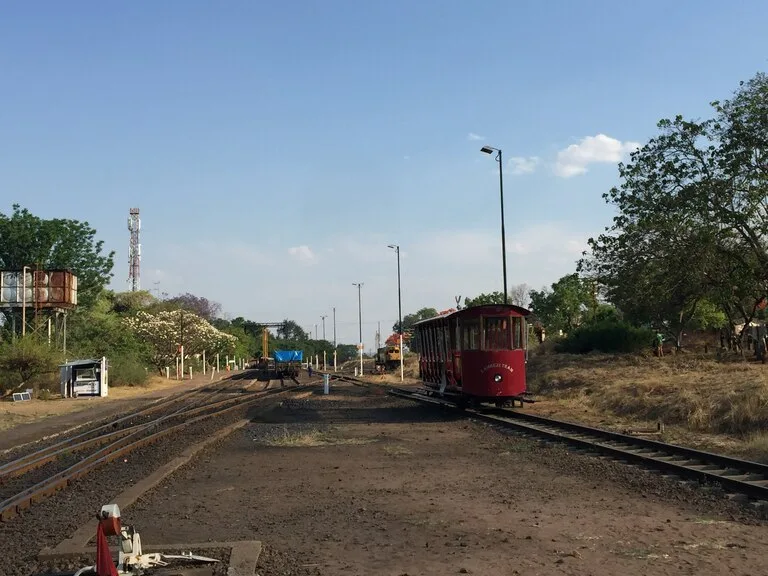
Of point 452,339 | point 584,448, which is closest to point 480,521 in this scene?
point 584,448

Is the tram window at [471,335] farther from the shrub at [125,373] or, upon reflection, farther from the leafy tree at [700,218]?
the shrub at [125,373]

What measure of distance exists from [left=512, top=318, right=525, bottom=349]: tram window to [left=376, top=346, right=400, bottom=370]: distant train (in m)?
46.4

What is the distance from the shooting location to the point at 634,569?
6.10 metres

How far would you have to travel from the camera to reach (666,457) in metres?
12.6

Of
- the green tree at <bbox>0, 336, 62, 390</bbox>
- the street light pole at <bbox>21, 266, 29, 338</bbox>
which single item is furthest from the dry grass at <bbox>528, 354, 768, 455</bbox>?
the street light pole at <bbox>21, 266, 29, 338</bbox>

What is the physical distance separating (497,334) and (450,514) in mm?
13119

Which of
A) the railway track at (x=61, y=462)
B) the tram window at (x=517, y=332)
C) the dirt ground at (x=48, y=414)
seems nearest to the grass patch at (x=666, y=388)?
the tram window at (x=517, y=332)

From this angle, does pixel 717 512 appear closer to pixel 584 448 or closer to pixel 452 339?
pixel 584 448

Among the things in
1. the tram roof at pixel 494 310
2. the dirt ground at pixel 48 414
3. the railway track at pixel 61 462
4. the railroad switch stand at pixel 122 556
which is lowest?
the dirt ground at pixel 48 414

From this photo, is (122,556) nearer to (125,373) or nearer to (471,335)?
(471,335)

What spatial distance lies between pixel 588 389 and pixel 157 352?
2303 inches

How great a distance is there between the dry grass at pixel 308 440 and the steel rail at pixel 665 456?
4082mm

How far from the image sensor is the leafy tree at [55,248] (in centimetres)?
5500

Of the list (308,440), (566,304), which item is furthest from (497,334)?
(566,304)
